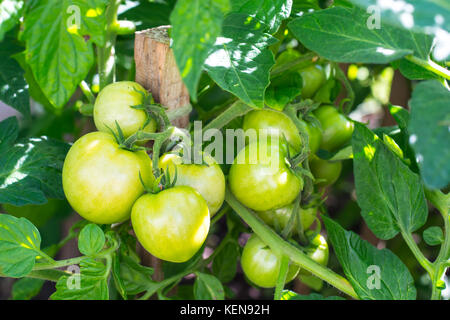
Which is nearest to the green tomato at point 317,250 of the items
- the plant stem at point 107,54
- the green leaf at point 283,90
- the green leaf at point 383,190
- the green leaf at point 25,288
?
the green leaf at point 383,190

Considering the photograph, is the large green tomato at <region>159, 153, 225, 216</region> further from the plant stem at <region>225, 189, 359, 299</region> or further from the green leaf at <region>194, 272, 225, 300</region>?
the green leaf at <region>194, 272, 225, 300</region>

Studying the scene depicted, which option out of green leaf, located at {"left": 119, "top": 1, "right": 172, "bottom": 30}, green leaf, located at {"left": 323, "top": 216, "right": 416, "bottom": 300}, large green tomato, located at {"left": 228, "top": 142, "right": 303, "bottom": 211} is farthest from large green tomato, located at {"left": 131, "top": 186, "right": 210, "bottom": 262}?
green leaf, located at {"left": 119, "top": 1, "right": 172, "bottom": 30}

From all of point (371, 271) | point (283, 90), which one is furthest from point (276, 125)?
point (371, 271)

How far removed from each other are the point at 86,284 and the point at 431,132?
1.55 ft

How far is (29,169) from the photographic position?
0.69m

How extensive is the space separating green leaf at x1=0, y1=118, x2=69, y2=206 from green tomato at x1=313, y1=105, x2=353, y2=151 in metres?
0.47

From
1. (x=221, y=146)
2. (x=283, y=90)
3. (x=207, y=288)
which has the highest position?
(x=283, y=90)

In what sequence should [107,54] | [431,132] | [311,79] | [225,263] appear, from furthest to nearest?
[225,263] → [311,79] → [107,54] → [431,132]

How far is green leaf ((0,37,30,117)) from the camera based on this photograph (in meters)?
0.74

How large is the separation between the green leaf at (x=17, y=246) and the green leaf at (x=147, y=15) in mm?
461

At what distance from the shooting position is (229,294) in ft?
3.24

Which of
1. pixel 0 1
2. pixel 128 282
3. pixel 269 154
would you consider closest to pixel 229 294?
pixel 128 282

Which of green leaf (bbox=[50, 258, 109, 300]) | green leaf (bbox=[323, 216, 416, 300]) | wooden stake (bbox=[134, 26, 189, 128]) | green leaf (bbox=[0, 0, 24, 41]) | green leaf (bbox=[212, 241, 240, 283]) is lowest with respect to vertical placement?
green leaf (bbox=[212, 241, 240, 283])

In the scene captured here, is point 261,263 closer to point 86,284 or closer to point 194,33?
point 86,284
